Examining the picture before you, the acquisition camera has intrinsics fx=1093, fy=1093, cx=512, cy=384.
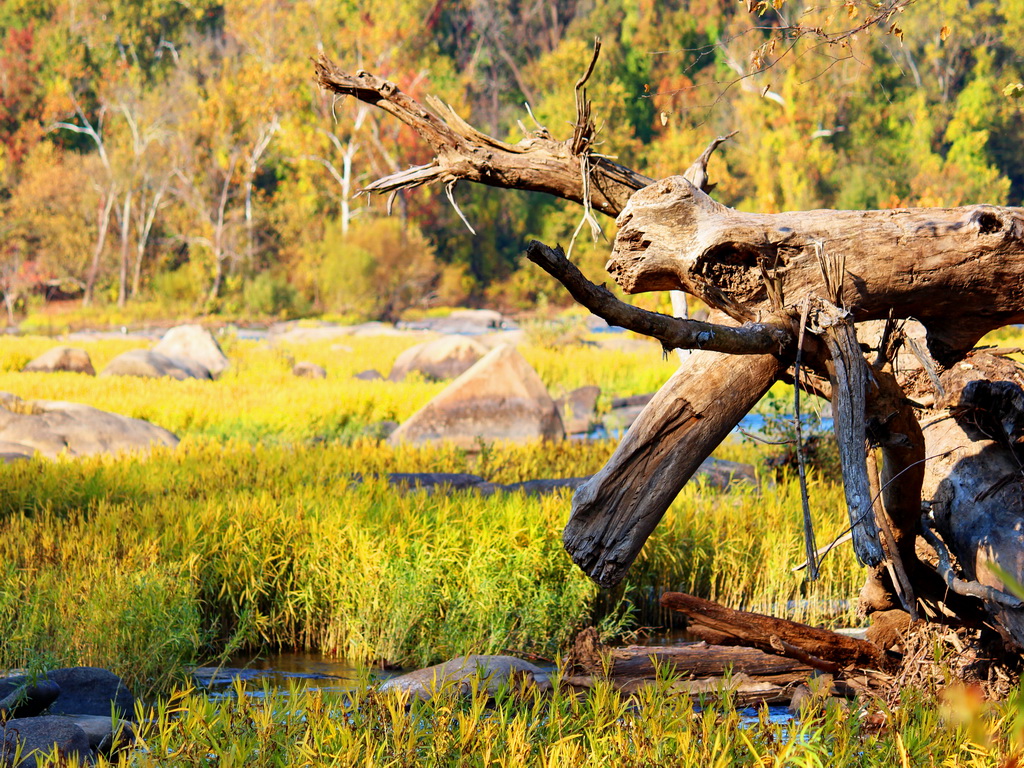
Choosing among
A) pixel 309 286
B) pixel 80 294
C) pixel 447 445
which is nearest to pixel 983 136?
pixel 309 286

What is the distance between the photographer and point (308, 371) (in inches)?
765

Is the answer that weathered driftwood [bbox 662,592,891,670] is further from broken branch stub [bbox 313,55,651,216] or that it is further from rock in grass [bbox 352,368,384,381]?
rock in grass [bbox 352,368,384,381]

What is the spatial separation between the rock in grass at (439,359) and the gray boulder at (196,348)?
3175mm

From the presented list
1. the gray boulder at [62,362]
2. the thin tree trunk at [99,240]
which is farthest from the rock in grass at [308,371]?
the thin tree trunk at [99,240]

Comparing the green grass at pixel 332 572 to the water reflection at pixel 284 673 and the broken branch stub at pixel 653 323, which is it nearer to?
the water reflection at pixel 284 673

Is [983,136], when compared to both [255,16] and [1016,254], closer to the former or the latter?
[255,16]

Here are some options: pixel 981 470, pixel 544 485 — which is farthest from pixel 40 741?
pixel 544 485

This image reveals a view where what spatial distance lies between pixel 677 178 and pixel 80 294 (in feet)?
131

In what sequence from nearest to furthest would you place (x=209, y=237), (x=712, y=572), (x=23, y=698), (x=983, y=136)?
(x=23, y=698), (x=712, y=572), (x=209, y=237), (x=983, y=136)

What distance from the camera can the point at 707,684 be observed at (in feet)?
16.1

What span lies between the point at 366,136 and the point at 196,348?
23712mm

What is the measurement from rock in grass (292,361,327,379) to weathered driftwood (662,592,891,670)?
14751 mm

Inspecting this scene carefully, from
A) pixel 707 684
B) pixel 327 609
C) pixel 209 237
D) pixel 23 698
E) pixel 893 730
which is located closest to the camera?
pixel 893 730

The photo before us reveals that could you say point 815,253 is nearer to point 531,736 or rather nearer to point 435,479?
point 531,736
